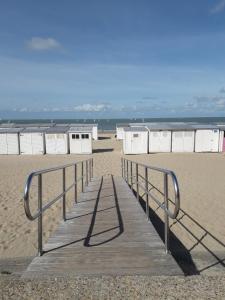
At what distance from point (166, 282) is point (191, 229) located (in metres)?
4.45

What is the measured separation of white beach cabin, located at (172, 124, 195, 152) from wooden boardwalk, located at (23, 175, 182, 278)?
21.3 metres

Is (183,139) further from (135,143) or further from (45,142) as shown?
(45,142)

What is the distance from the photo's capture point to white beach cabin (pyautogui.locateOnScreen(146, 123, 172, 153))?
89.1ft

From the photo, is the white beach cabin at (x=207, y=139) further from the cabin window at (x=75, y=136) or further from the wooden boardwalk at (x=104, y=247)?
the wooden boardwalk at (x=104, y=247)

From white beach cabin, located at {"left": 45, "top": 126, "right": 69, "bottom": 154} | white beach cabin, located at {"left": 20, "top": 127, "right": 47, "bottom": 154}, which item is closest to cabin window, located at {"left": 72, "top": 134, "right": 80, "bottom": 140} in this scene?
white beach cabin, located at {"left": 45, "top": 126, "right": 69, "bottom": 154}

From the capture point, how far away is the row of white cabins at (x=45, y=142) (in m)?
27.7

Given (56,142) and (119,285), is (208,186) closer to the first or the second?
(119,285)

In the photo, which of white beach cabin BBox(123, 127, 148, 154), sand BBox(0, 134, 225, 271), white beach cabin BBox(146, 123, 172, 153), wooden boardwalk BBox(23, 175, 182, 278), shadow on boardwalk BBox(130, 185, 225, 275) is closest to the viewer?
wooden boardwalk BBox(23, 175, 182, 278)

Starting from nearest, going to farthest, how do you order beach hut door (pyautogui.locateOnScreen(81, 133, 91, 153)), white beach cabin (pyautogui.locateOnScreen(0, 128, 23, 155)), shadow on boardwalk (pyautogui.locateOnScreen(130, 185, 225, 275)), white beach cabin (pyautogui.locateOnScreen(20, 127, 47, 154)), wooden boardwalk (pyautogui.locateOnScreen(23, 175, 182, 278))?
wooden boardwalk (pyautogui.locateOnScreen(23, 175, 182, 278)), shadow on boardwalk (pyautogui.locateOnScreen(130, 185, 225, 275)), beach hut door (pyautogui.locateOnScreen(81, 133, 91, 153)), white beach cabin (pyautogui.locateOnScreen(20, 127, 47, 154)), white beach cabin (pyautogui.locateOnScreen(0, 128, 23, 155))

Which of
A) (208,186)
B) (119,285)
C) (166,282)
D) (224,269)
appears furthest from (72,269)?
(208,186)

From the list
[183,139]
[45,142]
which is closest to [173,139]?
[183,139]

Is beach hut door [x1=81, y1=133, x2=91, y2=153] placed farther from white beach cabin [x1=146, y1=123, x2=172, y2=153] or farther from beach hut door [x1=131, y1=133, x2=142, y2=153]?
white beach cabin [x1=146, y1=123, x2=172, y2=153]

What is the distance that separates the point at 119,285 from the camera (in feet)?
9.89

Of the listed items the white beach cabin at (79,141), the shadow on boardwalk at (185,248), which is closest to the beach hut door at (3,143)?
the white beach cabin at (79,141)
